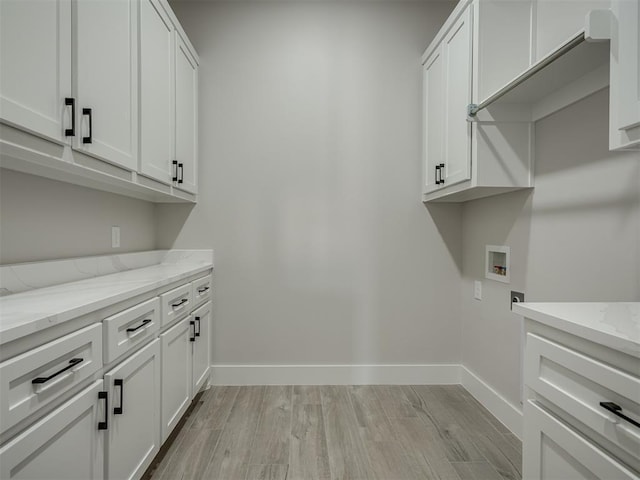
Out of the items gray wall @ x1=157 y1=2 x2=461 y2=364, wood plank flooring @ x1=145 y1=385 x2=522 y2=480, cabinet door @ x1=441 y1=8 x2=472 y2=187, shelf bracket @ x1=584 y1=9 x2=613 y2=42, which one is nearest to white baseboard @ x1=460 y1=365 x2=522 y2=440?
wood plank flooring @ x1=145 y1=385 x2=522 y2=480

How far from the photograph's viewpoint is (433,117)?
253cm

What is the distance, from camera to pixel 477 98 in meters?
1.91

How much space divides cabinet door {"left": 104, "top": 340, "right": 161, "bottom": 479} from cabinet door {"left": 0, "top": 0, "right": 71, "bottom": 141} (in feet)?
2.80

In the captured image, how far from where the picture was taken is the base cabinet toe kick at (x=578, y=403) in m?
0.76

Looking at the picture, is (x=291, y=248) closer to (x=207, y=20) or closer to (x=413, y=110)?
(x=413, y=110)

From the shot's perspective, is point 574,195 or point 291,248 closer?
point 574,195

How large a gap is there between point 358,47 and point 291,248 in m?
1.63

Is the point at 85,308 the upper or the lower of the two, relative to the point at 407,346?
upper

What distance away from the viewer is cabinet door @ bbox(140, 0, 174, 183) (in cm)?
180

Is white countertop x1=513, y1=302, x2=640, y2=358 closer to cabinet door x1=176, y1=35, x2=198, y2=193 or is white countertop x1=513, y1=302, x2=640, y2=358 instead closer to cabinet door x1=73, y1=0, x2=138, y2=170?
cabinet door x1=73, y1=0, x2=138, y2=170

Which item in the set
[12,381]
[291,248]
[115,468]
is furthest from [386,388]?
[12,381]

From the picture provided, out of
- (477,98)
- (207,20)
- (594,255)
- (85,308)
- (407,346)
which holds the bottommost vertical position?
(407,346)

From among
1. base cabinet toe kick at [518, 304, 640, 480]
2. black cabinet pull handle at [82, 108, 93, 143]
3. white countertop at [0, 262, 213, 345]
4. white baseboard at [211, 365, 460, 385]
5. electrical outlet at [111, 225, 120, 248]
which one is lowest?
white baseboard at [211, 365, 460, 385]

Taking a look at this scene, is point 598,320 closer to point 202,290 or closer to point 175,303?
point 175,303
